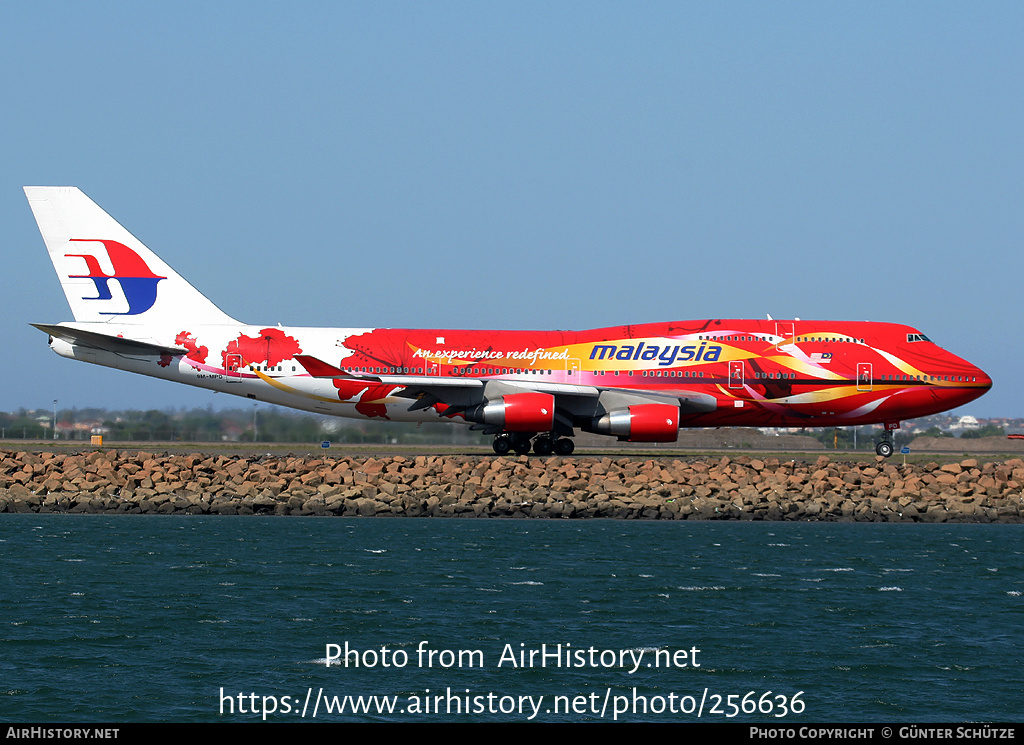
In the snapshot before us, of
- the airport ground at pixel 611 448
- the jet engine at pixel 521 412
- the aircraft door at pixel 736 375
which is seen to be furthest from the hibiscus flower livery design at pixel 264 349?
the aircraft door at pixel 736 375

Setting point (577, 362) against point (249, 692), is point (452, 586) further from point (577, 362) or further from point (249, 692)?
point (577, 362)

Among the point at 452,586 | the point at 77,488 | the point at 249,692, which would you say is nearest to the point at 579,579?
the point at 452,586

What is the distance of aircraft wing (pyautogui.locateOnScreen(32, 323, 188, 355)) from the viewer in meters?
37.5

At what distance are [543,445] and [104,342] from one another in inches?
602

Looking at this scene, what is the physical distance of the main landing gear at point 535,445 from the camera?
126ft

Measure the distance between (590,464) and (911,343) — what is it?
12707 mm

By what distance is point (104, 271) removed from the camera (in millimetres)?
40625

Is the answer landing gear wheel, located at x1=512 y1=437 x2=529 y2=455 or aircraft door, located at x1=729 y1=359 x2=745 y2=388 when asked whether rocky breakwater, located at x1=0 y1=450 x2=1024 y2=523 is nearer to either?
landing gear wheel, located at x1=512 y1=437 x2=529 y2=455

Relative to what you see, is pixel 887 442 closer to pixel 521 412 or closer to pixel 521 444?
pixel 521 444

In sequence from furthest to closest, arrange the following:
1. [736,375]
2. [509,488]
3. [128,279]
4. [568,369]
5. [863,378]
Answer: [128,279] → [863,378] → [568,369] → [736,375] → [509,488]

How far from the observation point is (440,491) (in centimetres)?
3388

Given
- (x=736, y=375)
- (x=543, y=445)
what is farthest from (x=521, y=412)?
(x=736, y=375)

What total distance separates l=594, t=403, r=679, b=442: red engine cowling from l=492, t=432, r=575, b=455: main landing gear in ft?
7.87

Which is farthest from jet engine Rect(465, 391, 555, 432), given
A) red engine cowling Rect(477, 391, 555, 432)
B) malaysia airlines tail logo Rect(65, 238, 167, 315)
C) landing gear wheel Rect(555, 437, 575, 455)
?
malaysia airlines tail logo Rect(65, 238, 167, 315)
